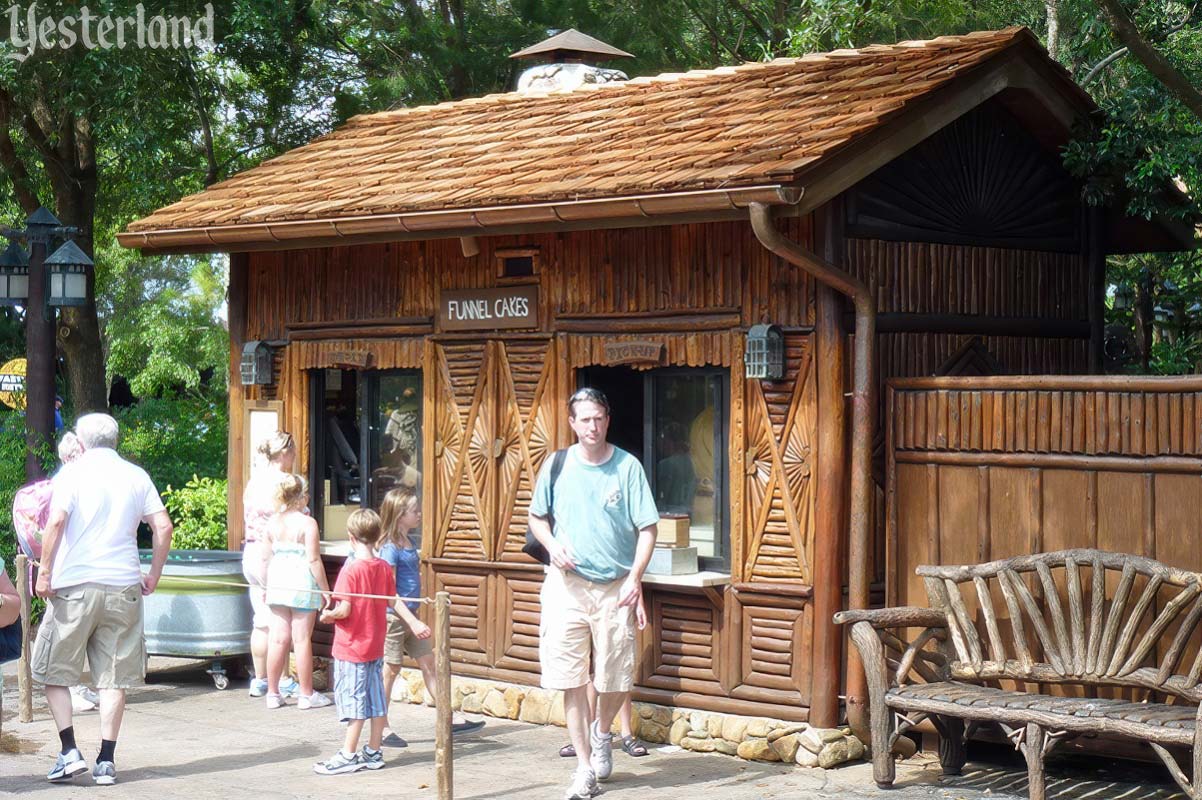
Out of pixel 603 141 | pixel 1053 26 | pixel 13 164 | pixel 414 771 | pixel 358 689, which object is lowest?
pixel 414 771

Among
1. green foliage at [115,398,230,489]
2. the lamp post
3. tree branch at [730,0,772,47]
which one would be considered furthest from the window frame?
tree branch at [730,0,772,47]

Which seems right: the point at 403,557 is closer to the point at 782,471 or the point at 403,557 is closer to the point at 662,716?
the point at 662,716

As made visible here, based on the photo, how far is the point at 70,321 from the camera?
64.7 feet

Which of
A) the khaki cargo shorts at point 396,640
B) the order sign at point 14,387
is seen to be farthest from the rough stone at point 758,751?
the order sign at point 14,387

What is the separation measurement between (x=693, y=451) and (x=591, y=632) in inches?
64.0

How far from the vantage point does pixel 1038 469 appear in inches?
332

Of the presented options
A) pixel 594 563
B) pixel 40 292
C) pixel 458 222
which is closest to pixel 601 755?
pixel 594 563

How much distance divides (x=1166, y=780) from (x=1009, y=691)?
94 centimetres

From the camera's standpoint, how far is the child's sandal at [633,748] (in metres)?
9.12

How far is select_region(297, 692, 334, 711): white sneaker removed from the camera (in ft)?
34.6

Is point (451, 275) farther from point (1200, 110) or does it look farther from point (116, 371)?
point (116, 371)

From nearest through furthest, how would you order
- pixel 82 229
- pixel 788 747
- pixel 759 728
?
pixel 788 747, pixel 759 728, pixel 82 229

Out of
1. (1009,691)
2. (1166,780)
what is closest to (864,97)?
(1009,691)

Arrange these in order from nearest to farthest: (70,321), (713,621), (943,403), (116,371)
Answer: (943,403), (713,621), (70,321), (116,371)
